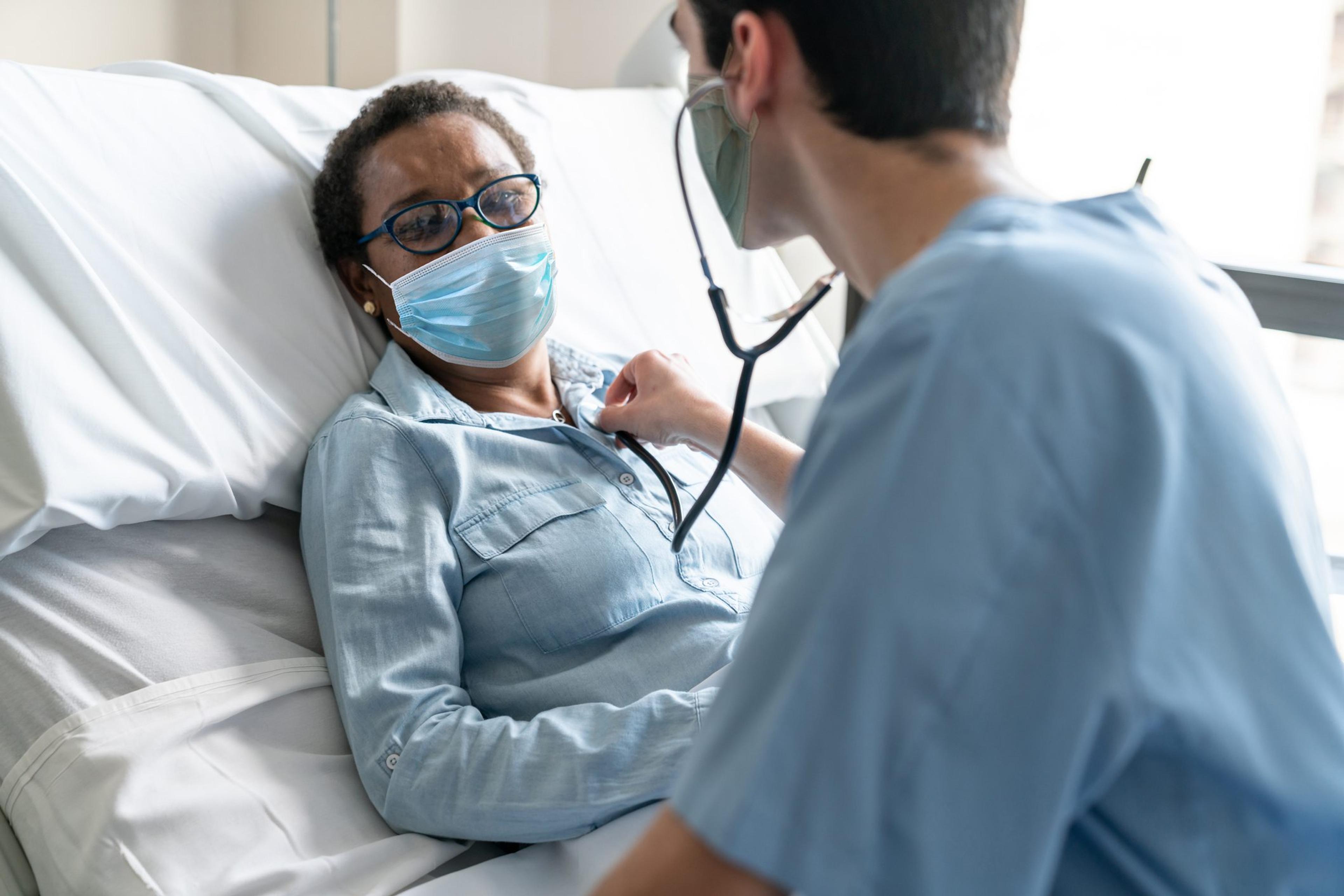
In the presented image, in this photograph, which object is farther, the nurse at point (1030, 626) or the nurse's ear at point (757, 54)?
the nurse's ear at point (757, 54)

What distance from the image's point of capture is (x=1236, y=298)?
0.76m

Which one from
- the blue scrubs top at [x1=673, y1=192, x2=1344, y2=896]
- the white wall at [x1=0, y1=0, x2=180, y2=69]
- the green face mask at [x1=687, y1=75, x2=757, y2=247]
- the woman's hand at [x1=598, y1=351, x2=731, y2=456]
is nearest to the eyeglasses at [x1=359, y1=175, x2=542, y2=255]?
the woman's hand at [x1=598, y1=351, x2=731, y2=456]

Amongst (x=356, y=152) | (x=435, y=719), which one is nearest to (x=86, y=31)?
(x=356, y=152)

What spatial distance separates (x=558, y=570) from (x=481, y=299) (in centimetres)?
37

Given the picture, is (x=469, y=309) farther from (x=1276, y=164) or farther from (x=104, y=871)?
(x=1276, y=164)

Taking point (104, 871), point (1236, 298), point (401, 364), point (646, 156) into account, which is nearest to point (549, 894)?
point (104, 871)

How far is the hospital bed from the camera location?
1.02 meters

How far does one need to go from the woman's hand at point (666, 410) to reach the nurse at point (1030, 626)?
74 cm

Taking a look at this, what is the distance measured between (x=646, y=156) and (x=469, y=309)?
29.3 inches

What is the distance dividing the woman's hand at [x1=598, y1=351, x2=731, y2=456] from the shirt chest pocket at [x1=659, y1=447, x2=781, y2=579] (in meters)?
0.07

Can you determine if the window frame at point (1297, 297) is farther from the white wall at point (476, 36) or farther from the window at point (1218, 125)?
the white wall at point (476, 36)

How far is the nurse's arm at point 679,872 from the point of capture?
531mm

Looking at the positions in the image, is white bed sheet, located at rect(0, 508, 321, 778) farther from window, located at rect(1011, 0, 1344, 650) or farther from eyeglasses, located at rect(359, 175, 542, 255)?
window, located at rect(1011, 0, 1344, 650)

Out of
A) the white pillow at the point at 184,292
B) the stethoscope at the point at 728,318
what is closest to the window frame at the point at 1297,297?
the white pillow at the point at 184,292
